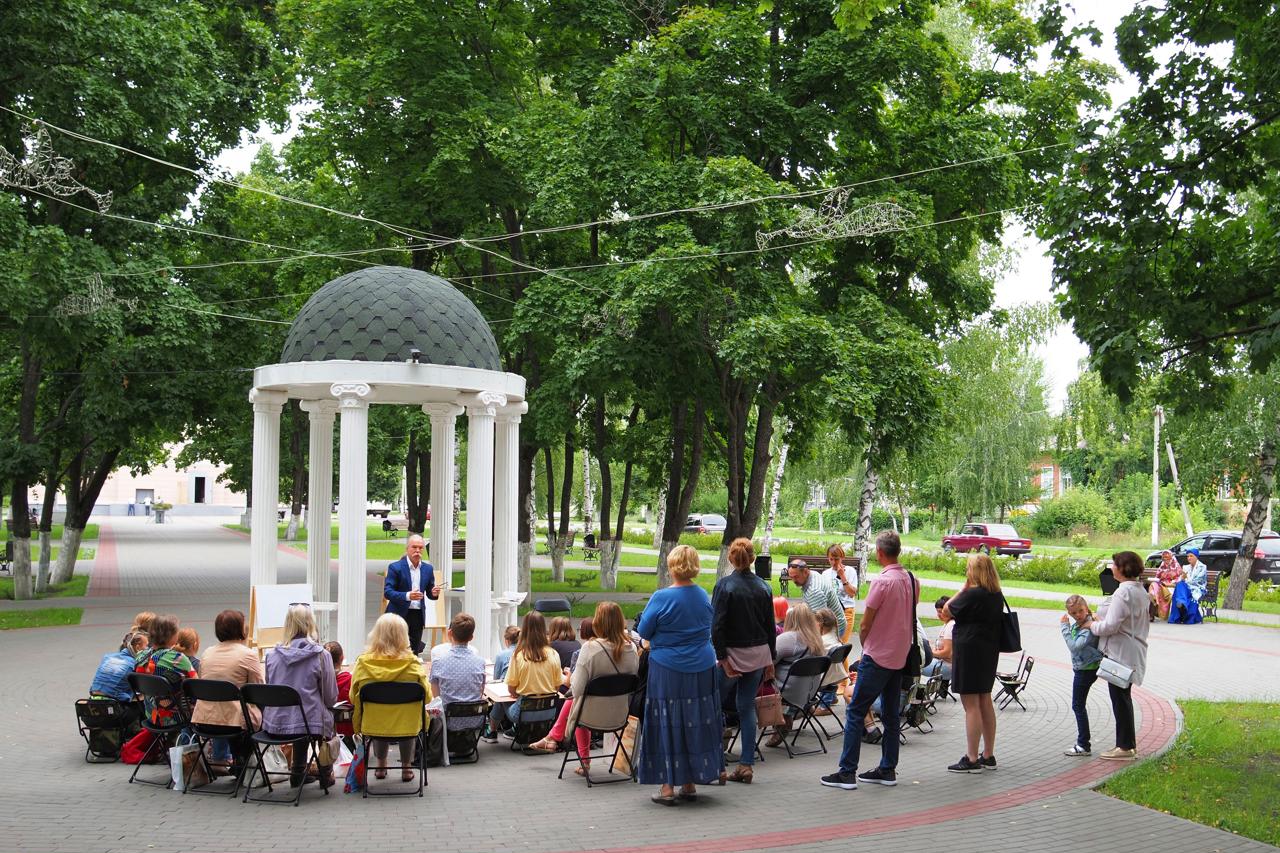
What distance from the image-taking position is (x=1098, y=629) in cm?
997

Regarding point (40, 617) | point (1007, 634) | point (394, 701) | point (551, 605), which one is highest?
point (1007, 634)

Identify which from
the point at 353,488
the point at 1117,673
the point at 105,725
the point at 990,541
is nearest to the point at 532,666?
the point at 105,725

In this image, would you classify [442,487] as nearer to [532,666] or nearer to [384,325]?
[384,325]

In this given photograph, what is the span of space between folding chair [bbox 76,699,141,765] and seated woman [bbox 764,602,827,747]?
5671mm

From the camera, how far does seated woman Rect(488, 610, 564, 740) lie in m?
10.0

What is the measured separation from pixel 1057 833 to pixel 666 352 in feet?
47.2

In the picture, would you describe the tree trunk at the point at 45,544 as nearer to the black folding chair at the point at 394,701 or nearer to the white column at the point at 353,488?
the white column at the point at 353,488

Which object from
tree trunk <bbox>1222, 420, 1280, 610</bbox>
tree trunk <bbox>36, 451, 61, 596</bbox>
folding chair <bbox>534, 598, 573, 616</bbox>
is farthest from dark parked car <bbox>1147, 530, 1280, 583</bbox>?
tree trunk <bbox>36, 451, 61, 596</bbox>

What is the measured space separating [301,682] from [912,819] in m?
4.68

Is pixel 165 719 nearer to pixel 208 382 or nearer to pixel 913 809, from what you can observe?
pixel 913 809

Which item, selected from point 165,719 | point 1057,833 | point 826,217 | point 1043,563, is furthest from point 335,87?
point 1043,563

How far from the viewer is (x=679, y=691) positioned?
27.6 ft

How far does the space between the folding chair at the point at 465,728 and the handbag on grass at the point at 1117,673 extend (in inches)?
212

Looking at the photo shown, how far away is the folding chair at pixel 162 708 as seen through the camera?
29.3 ft
